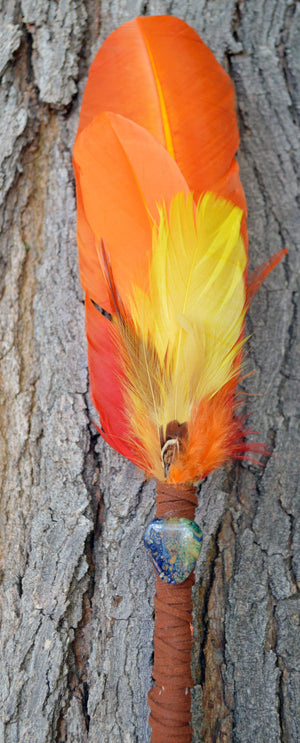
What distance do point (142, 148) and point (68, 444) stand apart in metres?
0.53

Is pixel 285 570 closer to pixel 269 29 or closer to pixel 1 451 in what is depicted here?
pixel 1 451

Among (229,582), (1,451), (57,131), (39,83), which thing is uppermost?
(39,83)

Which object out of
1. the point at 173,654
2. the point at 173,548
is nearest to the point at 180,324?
the point at 173,548

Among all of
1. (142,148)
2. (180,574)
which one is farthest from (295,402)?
(142,148)

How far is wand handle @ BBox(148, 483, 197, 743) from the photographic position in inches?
31.9

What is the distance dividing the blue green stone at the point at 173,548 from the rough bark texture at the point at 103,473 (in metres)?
Answer: 0.15

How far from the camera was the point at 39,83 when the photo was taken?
126 cm

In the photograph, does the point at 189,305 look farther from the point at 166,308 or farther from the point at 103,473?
the point at 103,473

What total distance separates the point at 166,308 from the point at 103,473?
1.12 feet

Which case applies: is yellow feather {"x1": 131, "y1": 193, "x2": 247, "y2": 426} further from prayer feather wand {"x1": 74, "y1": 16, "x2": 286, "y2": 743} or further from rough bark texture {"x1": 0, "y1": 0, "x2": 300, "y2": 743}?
rough bark texture {"x1": 0, "y1": 0, "x2": 300, "y2": 743}

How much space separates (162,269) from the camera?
908 millimetres

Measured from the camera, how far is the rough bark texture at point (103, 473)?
3.04 feet

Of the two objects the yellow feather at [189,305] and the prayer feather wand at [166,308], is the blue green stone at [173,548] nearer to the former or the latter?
the prayer feather wand at [166,308]

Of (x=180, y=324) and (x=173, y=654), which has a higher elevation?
(x=180, y=324)
